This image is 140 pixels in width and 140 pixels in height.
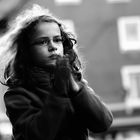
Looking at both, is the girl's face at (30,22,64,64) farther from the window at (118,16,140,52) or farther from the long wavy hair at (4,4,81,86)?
the window at (118,16,140,52)

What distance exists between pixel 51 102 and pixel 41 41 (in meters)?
0.19

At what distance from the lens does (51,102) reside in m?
1.29

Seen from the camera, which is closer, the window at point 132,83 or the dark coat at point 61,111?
the dark coat at point 61,111

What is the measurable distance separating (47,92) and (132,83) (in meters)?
14.3

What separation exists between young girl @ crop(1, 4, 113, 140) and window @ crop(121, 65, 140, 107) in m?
13.8

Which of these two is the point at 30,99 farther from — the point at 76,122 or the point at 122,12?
the point at 122,12

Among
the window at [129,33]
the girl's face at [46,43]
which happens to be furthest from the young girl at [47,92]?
the window at [129,33]

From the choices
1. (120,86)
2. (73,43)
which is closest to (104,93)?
(120,86)

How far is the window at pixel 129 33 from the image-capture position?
49.9ft

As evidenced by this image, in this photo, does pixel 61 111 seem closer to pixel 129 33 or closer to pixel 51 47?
pixel 51 47

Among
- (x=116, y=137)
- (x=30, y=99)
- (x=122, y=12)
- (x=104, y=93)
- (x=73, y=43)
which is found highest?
(x=73, y=43)

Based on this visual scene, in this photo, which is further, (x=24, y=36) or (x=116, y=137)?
(x=116, y=137)

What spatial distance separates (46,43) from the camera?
139 centimetres

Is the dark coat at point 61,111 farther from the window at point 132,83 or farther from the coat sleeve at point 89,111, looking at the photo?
the window at point 132,83
